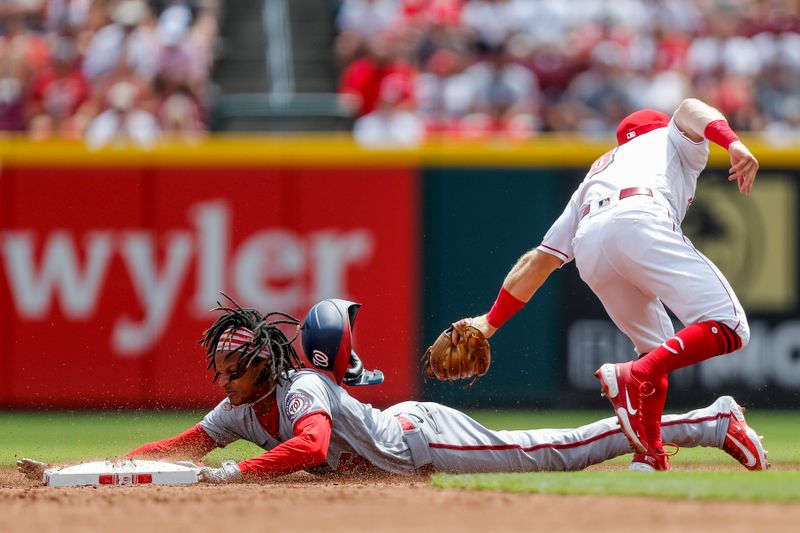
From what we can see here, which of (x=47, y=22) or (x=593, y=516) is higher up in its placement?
(x=47, y=22)

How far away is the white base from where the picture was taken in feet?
18.4

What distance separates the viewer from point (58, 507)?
4812mm

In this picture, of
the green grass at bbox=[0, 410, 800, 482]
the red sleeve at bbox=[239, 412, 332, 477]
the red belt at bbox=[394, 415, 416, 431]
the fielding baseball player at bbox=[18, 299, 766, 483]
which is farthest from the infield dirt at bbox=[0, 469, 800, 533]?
the green grass at bbox=[0, 410, 800, 482]

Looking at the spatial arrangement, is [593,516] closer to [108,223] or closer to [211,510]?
[211,510]

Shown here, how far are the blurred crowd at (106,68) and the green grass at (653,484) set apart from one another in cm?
603

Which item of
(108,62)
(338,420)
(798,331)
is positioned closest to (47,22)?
(108,62)

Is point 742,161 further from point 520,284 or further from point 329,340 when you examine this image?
point 329,340

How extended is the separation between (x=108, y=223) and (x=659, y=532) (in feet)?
23.4

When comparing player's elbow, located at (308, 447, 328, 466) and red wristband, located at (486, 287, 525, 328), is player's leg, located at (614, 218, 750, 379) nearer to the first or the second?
red wristband, located at (486, 287, 525, 328)

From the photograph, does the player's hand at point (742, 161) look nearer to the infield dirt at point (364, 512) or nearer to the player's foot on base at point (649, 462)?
the player's foot on base at point (649, 462)

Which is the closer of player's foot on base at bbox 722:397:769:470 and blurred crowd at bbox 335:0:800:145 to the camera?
player's foot on base at bbox 722:397:769:470

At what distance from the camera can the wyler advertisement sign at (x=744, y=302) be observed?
1029cm

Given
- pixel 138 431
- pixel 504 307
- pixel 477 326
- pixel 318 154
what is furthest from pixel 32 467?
pixel 318 154

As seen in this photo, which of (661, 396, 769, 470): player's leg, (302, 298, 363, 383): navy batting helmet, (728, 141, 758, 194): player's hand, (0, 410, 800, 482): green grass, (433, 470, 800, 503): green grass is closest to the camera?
(433, 470, 800, 503): green grass
